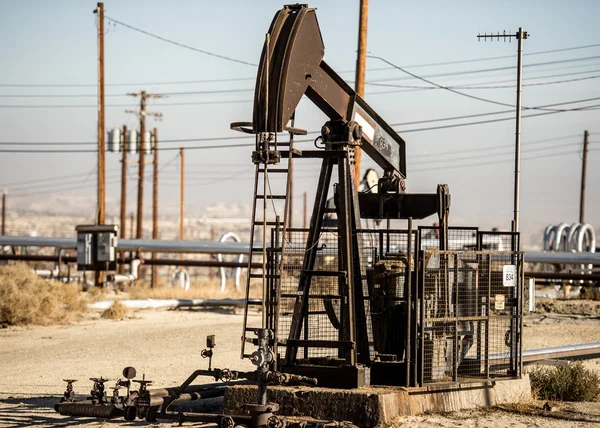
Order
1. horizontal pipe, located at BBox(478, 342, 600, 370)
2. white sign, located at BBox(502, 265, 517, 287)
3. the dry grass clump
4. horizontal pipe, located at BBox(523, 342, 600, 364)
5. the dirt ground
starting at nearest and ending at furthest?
the dirt ground < white sign, located at BBox(502, 265, 517, 287) < horizontal pipe, located at BBox(478, 342, 600, 370) < horizontal pipe, located at BBox(523, 342, 600, 364) < the dry grass clump

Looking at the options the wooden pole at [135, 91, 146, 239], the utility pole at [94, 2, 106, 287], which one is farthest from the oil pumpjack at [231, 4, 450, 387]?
the wooden pole at [135, 91, 146, 239]

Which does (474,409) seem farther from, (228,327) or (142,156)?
(142,156)

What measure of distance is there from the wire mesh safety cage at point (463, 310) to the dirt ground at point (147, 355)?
1.88 feet

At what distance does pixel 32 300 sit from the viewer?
21859 millimetres

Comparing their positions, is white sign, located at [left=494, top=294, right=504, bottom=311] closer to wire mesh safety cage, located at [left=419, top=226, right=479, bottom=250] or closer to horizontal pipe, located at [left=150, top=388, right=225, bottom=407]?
wire mesh safety cage, located at [left=419, top=226, right=479, bottom=250]

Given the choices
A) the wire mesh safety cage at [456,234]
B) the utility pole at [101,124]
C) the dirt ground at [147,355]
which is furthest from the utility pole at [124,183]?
the dirt ground at [147,355]

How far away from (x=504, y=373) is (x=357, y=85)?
11.3m

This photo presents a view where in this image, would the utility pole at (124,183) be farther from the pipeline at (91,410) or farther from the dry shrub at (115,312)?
the pipeline at (91,410)

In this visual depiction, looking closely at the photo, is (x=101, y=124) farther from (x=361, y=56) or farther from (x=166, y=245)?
(x=361, y=56)

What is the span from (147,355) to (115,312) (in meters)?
6.86

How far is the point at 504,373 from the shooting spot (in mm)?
11703

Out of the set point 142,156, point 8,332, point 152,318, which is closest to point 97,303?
point 152,318

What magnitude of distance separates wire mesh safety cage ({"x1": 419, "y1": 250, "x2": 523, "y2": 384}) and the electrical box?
1948cm

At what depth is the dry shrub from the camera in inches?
925
